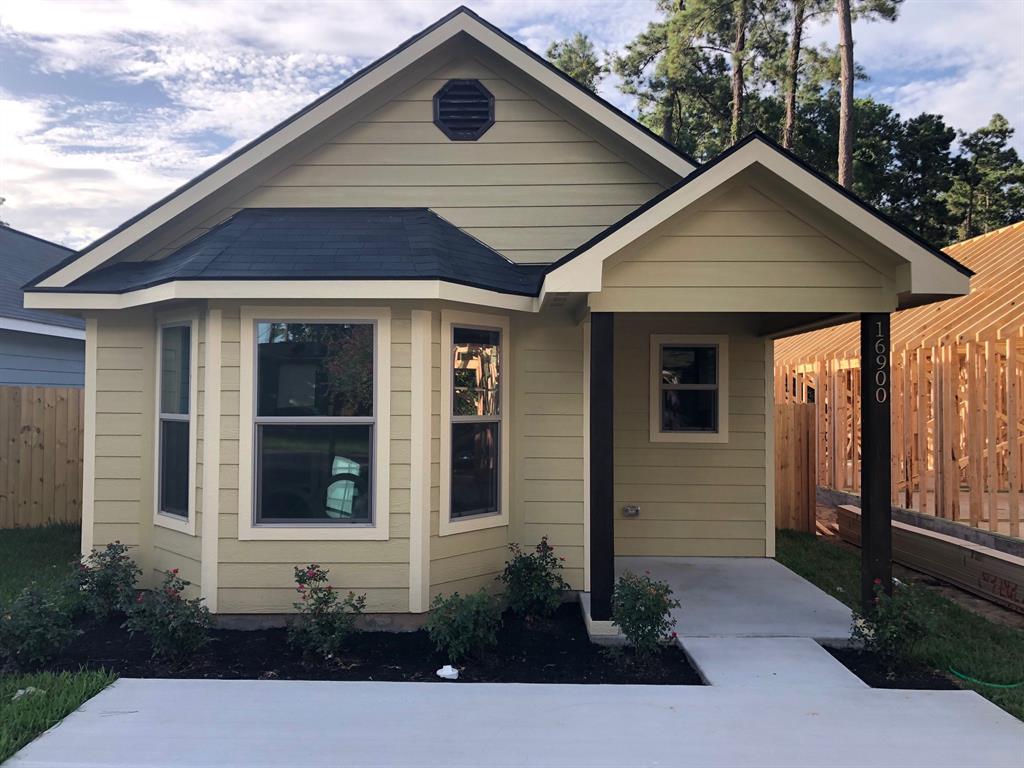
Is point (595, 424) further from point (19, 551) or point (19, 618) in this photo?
point (19, 551)

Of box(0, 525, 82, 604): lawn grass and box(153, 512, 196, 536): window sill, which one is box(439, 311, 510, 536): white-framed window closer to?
box(153, 512, 196, 536): window sill

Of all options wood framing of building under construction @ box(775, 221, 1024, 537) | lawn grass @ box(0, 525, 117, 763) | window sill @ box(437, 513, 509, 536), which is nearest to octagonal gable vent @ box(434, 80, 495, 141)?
window sill @ box(437, 513, 509, 536)

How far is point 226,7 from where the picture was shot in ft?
41.2

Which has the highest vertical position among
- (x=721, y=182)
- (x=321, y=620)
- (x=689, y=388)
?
(x=721, y=182)

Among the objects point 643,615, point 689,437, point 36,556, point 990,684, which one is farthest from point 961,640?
point 36,556

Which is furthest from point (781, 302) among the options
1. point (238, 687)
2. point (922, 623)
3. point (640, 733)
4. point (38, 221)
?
point (38, 221)

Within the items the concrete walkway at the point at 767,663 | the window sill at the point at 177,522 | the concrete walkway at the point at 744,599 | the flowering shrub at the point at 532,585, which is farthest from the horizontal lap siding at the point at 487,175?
the concrete walkway at the point at 767,663

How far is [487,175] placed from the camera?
270 inches

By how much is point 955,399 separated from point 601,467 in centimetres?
556

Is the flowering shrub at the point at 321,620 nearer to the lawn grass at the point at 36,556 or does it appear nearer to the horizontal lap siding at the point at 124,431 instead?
the horizontal lap siding at the point at 124,431

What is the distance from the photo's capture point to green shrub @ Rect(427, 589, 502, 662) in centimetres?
478

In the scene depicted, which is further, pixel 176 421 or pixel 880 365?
pixel 176 421

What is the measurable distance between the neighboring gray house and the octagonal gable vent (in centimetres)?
827

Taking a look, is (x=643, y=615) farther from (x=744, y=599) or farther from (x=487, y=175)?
(x=487, y=175)
